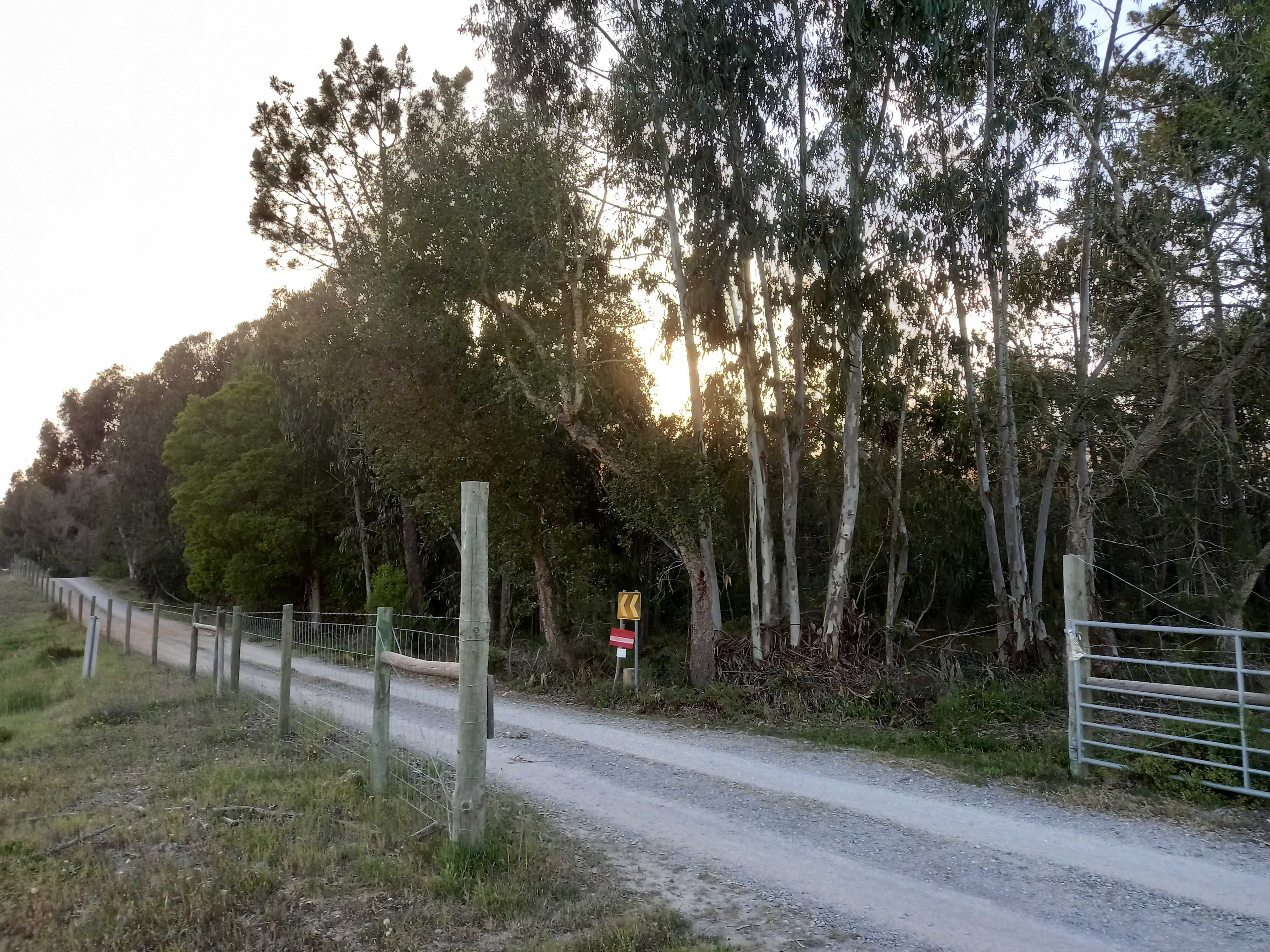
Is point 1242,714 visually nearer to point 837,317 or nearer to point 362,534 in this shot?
point 837,317

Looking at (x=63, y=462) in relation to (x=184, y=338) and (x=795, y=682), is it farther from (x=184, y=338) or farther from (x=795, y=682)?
(x=795, y=682)

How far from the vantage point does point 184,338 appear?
49.2 meters

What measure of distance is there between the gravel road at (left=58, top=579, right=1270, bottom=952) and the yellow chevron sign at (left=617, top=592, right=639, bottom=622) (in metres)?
4.75

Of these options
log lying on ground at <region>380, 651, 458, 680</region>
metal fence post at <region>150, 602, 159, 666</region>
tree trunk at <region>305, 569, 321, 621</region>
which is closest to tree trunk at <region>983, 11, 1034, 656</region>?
log lying on ground at <region>380, 651, 458, 680</region>

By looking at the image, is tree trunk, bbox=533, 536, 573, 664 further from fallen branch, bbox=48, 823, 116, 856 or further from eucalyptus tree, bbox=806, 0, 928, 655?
fallen branch, bbox=48, 823, 116, 856

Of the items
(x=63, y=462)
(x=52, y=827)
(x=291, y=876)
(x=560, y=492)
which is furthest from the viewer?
(x=63, y=462)

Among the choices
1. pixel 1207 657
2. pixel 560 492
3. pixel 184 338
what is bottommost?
pixel 1207 657

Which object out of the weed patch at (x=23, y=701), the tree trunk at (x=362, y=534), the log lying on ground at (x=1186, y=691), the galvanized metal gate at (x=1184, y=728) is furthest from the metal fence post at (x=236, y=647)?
the tree trunk at (x=362, y=534)

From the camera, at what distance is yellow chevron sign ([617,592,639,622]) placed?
1491 cm

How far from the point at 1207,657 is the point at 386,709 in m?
11.8

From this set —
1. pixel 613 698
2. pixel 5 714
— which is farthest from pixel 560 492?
pixel 5 714

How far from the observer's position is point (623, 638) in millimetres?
15070

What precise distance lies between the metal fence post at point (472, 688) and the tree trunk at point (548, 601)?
12226mm

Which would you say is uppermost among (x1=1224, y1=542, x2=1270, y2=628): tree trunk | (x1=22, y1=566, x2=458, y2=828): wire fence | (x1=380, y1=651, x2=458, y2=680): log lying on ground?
(x1=1224, y1=542, x2=1270, y2=628): tree trunk
